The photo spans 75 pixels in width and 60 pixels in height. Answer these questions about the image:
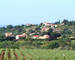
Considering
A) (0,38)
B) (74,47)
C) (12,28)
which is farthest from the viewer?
(12,28)

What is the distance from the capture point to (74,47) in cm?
4856

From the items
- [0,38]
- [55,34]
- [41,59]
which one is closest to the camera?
[41,59]

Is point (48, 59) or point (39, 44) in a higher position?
point (48, 59)

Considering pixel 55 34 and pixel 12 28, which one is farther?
pixel 12 28

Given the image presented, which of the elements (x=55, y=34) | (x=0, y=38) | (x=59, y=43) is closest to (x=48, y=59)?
(x=59, y=43)

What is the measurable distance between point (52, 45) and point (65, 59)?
28.1 meters

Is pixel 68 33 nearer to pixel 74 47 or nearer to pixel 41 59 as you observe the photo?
pixel 74 47

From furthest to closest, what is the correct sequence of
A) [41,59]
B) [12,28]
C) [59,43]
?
1. [12,28]
2. [59,43]
3. [41,59]

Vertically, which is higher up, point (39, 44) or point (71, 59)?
point (71, 59)

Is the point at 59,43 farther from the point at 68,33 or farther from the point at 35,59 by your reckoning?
the point at 35,59

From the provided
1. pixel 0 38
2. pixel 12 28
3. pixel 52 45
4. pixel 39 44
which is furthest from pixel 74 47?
pixel 12 28

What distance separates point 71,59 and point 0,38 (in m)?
47.6

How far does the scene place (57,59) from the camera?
2234 centimetres

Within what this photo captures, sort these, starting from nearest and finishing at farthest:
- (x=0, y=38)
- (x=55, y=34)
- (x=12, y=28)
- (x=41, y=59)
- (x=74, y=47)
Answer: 1. (x=41, y=59)
2. (x=74, y=47)
3. (x=0, y=38)
4. (x=55, y=34)
5. (x=12, y=28)
